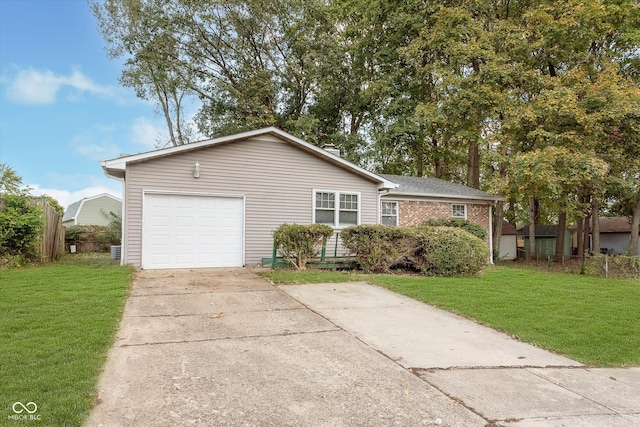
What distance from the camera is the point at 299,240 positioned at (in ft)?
32.3

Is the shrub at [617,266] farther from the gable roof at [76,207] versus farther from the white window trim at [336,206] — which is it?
the gable roof at [76,207]

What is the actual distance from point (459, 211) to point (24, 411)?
15868 mm

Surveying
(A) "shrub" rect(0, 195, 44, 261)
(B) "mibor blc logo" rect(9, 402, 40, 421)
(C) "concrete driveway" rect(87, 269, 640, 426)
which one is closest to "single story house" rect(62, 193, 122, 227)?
(A) "shrub" rect(0, 195, 44, 261)

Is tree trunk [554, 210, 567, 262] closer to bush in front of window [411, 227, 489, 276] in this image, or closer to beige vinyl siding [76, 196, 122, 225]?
bush in front of window [411, 227, 489, 276]

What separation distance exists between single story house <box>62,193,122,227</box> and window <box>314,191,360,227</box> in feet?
73.4

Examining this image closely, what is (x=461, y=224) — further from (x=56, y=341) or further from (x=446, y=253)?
(x=56, y=341)

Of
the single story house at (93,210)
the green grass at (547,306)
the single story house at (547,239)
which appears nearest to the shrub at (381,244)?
the green grass at (547,306)

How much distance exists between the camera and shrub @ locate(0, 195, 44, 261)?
1024cm

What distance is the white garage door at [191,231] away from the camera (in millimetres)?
10430

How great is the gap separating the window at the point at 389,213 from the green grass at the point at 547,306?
15.9 feet

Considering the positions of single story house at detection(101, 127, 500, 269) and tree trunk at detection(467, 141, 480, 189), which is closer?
single story house at detection(101, 127, 500, 269)

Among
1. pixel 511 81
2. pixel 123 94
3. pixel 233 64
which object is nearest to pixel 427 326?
pixel 511 81

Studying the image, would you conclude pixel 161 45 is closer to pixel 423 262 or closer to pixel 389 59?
pixel 389 59

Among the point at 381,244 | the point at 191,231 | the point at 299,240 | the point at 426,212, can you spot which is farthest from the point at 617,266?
the point at 191,231
